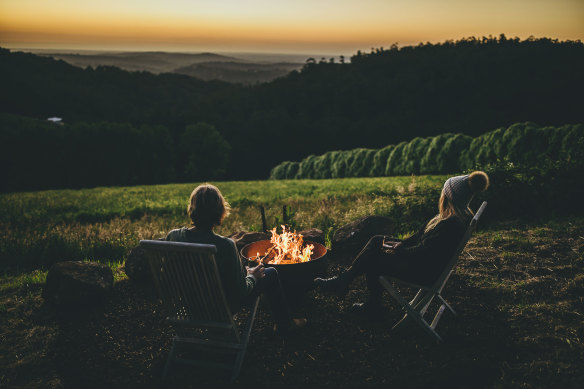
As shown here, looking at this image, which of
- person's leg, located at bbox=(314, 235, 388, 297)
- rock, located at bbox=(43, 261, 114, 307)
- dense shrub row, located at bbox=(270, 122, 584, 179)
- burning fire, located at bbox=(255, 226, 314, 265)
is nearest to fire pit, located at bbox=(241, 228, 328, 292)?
burning fire, located at bbox=(255, 226, 314, 265)

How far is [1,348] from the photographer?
402 cm

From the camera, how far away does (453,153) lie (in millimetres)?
26172

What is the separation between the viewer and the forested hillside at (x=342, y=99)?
53.8 metres

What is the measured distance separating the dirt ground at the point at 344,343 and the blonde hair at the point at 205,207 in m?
1.56

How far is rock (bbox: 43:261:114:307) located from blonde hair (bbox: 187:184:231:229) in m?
2.42

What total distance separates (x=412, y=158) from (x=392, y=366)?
90.7 ft

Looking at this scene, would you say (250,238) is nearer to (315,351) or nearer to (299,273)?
(299,273)

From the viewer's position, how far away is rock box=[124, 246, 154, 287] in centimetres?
547

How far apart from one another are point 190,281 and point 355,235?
3720 millimetres

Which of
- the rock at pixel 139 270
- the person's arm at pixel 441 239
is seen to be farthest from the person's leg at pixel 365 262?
the rock at pixel 139 270

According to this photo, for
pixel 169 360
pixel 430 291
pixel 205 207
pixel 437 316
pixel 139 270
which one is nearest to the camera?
pixel 205 207

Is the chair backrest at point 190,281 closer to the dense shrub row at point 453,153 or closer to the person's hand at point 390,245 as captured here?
the person's hand at point 390,245

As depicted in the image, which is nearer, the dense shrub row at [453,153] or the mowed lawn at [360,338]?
the mowed lawn at [360,338]

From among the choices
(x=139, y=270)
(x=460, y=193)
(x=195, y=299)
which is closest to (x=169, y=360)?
(x=195, y=299)
